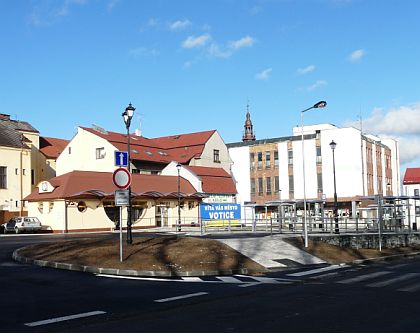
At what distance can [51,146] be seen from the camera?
2906 inches

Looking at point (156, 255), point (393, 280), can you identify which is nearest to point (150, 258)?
point (156, 255)

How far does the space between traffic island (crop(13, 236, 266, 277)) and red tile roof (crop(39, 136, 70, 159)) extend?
50474mm

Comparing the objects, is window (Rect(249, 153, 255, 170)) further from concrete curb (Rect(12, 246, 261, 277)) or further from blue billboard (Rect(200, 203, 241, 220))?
concrete curb (Rect(12, 246, 261, 277))

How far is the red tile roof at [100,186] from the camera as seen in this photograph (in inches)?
1943

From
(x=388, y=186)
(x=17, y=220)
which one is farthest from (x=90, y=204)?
(x=388, y=186)

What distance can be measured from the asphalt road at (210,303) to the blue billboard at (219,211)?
Result: 58.6 feet

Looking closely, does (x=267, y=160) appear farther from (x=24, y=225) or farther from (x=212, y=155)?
(x=24, y=225)

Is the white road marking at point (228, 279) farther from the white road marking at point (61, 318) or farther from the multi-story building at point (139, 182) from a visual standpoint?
the multi-story building at point (139, 182)

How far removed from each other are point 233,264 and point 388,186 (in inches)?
2803

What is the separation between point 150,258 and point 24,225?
34.0 m

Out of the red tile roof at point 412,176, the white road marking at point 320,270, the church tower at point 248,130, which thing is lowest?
the white road marking at point 320,270

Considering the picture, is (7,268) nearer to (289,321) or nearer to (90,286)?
(90,286)

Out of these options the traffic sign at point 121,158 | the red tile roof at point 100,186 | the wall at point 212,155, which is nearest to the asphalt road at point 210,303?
the traffic sign at point 121,158

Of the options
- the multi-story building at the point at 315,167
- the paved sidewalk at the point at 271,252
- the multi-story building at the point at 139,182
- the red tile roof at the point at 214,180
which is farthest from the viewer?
the multi-story building at the point at 315,167
